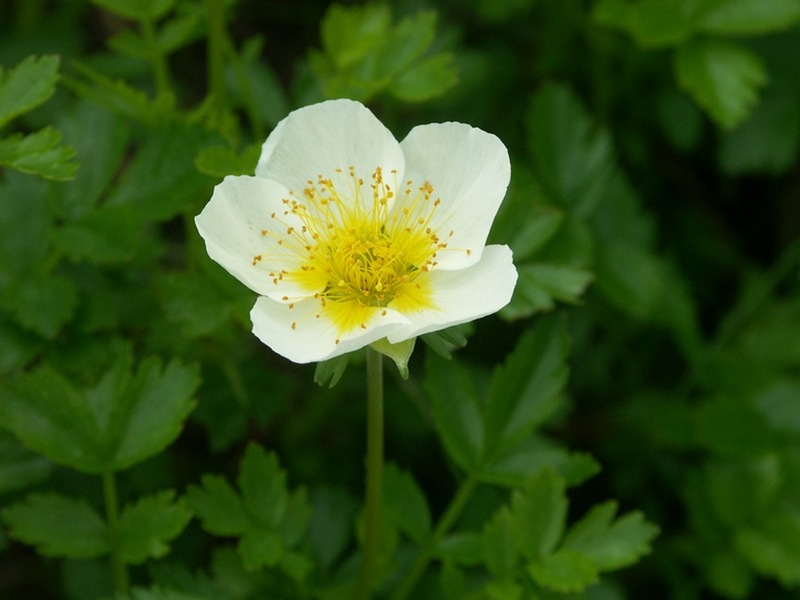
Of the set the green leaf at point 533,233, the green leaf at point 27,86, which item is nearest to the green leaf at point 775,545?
the green leaf at point 533,233

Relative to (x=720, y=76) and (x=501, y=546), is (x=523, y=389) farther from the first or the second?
(x=720, y=76)

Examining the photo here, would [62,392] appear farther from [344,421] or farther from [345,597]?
[344,421]

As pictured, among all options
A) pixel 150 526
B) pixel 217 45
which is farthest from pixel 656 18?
pixel 150 526

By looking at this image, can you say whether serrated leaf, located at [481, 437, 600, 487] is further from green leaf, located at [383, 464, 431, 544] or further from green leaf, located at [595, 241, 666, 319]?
green leaf, located at [595, 241, 666, 319]

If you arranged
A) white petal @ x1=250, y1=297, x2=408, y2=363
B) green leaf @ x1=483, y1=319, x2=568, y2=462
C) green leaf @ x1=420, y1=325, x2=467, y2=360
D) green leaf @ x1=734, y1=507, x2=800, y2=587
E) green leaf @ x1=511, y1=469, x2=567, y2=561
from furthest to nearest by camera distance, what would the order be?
green leaf @ x1=734, y1=507, x2=800, y2=587 → green leaf @ x1=483, y1=319, x2=568, y2=462 → green leaf @ x1=511, y1=469, x2=567, y2=561 → green leaf @ x1=420, y1=325, x2=467, y2=360 → white petal @ x1=250, y1=297, x2=408, y2=363

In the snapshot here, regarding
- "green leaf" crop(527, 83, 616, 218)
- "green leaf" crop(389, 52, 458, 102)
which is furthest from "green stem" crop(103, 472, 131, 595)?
"green leaf" crop(527, 83, 616, 218)

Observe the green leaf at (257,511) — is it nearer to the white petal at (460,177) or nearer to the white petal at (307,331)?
the white petal at (307,331)

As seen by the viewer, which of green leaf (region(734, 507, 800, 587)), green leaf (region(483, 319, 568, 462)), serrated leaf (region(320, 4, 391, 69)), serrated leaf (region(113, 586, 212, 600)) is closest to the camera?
serrated leaf (region(113, 586, 212, 600))
